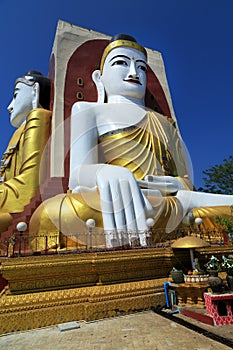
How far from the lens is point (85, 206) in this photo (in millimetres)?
5594

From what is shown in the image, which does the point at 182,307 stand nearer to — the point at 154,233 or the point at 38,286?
the point at 38,286

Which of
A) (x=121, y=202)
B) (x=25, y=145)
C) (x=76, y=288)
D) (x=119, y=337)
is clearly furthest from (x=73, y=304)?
(x=25, y=145)

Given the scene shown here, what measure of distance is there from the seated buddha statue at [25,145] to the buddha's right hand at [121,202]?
253 centimetres

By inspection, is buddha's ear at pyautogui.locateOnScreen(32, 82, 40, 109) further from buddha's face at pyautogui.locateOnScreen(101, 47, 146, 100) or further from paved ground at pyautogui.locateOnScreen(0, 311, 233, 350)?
paved ground at pyautogui.locateOnScreen(0, 311, 233, 350)

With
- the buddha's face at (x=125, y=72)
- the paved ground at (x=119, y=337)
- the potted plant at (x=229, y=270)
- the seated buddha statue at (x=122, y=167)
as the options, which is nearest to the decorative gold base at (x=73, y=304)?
the paved ground at (x=119, y=337)

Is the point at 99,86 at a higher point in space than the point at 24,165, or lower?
higher

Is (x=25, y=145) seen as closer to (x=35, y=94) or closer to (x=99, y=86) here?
(x=35, y=94)

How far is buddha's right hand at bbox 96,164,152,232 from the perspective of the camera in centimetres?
549

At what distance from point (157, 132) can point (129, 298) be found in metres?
6.04

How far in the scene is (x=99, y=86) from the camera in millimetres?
9750

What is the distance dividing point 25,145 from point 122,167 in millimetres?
3637

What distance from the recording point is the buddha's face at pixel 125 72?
8852 millimetres

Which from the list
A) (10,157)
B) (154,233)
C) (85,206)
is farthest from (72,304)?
(10,157)

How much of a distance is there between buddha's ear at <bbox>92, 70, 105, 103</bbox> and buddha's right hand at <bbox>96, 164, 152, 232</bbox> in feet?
13.9
